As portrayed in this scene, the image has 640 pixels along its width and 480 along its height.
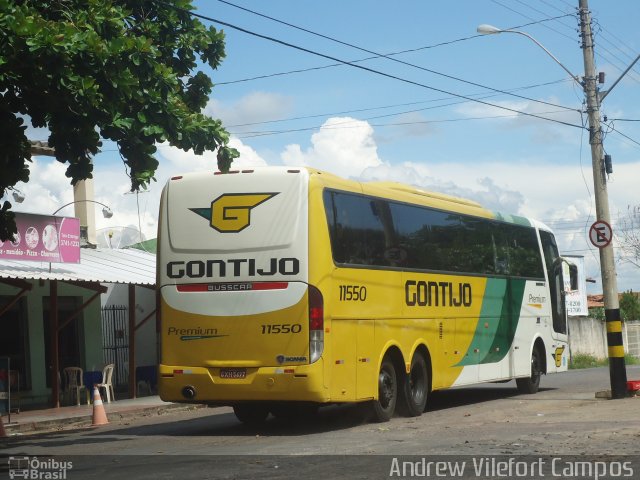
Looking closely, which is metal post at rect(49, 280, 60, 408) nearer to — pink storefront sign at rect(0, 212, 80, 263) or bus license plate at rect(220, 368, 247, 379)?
pink storefront sign at rect(0, 212, 80, 263)

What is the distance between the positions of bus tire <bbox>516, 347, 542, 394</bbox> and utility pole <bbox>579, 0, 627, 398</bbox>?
9.68 feet

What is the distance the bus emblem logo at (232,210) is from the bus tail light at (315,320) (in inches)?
55.8

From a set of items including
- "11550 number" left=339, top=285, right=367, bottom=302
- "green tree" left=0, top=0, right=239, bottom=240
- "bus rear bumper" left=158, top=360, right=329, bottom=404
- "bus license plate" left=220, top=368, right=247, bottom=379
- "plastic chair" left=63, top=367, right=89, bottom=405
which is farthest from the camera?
"plastic chair" left=63, top=367, right=89, bottom=405

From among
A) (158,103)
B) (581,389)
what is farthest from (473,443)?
(581,389)

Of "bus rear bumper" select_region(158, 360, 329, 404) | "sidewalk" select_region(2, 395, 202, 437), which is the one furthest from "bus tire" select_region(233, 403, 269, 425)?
"sidewalk" select_region(2, 395, 202, 437)

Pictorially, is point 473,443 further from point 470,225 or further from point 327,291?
point 470,225

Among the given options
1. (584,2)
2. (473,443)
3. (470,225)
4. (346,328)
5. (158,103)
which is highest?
(584,2)

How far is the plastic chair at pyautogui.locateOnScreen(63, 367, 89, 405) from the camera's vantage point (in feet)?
84.9

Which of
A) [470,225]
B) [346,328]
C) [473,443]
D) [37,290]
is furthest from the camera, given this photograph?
[37,290]

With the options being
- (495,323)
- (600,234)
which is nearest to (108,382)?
(495,323)

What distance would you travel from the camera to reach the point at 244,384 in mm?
15195

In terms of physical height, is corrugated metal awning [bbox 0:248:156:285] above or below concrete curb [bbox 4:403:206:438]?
above

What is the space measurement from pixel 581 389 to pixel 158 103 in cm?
1296

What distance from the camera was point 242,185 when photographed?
15.5 meters
